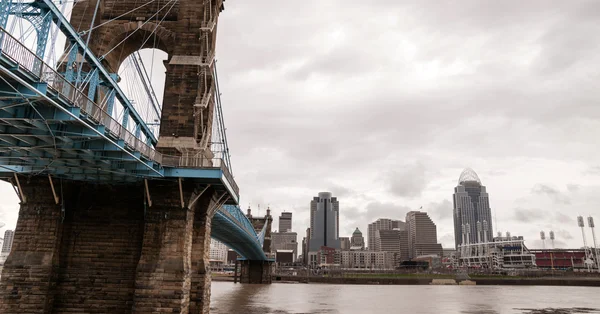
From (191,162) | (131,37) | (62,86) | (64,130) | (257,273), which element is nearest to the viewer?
(62,86)

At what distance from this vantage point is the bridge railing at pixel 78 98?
16.5 m

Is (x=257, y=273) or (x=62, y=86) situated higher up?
(x=62, y=86)

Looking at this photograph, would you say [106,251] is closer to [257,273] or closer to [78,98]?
[78,98]

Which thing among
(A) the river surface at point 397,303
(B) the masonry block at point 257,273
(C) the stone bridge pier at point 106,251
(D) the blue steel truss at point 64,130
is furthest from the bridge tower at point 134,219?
(B) the masonry block at point 257,273

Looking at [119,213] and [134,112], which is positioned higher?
[134,112]

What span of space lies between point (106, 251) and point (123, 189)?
174 inches

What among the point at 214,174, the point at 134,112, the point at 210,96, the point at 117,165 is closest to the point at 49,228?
the point at 117,165

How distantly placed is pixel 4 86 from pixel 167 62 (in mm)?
18075

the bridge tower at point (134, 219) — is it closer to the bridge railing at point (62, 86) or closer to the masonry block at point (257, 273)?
the bridge railing at point (62, 86)

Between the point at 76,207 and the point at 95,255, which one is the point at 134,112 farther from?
the point at 95,255

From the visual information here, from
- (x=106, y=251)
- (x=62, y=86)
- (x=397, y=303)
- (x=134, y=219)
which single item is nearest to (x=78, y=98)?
(x=62, y=86)

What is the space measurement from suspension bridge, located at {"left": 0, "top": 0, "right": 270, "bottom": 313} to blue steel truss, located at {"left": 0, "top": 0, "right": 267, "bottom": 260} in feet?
0.38

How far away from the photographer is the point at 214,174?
2947cm

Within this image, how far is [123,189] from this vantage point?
3247 cm
